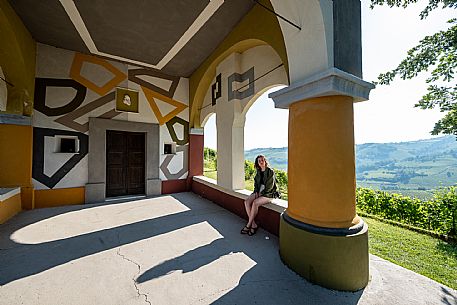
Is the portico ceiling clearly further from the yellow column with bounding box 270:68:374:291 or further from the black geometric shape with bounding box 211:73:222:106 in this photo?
the yellow column with bounding box 270:68:374:291

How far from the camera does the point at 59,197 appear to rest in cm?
495

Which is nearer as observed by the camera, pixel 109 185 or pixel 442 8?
pixel 442 8

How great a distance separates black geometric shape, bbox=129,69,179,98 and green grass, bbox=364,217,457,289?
6.75m

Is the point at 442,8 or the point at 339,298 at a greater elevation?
the point at 442,8

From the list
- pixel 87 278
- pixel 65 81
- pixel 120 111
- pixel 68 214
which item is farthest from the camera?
pixel 120 111

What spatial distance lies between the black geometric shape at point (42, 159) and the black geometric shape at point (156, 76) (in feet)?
7.65

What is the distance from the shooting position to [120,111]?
18.9 feet

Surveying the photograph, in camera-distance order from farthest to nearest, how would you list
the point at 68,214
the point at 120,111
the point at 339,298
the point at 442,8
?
1. the point at 120,111
2. the point at 68,214
3. the point at 442,8
4. the point at 339,298

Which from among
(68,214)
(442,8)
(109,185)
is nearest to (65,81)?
(109,185)

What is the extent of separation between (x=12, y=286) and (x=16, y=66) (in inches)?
187

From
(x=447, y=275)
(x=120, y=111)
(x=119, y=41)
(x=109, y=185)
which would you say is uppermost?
(x=119, y=41)

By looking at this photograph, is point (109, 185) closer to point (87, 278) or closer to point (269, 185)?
point (87, 278)

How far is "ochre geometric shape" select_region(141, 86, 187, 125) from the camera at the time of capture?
620cm

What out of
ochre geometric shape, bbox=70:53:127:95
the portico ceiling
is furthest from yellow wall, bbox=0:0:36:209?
ochre geometric shape, bbox=70:53:127:95
